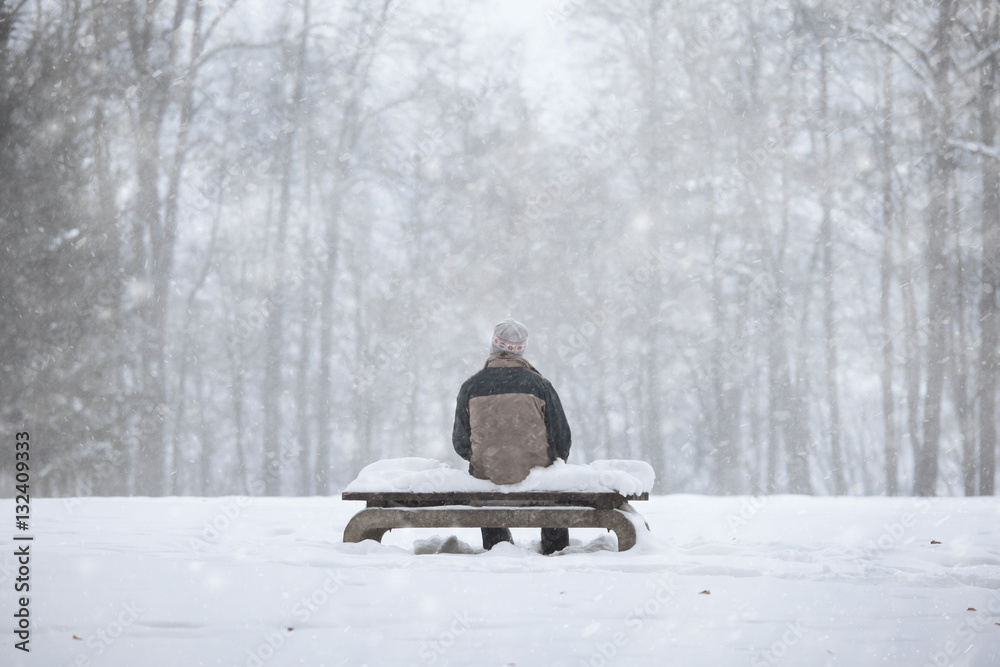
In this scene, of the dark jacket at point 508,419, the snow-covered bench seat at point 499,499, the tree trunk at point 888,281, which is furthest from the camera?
the tree trunk at point 888,281

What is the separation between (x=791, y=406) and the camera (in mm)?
19688

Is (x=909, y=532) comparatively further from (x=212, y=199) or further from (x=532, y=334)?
(x=212, y=199)

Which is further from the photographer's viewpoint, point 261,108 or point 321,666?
point 261,108

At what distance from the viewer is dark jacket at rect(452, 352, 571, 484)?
208 inches

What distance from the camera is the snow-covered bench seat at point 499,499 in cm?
513

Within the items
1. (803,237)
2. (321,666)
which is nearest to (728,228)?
(803,237)

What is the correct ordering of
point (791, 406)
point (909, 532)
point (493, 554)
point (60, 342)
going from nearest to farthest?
1. point (493, 554)
2. point (909, 532)
3. point (60, 342)
4. point (791, 406)

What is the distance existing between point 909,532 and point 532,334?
14.9m

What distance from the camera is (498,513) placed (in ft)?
16.8

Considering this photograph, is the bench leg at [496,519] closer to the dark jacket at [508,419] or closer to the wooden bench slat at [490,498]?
the wooden bench slat at [490,498]
